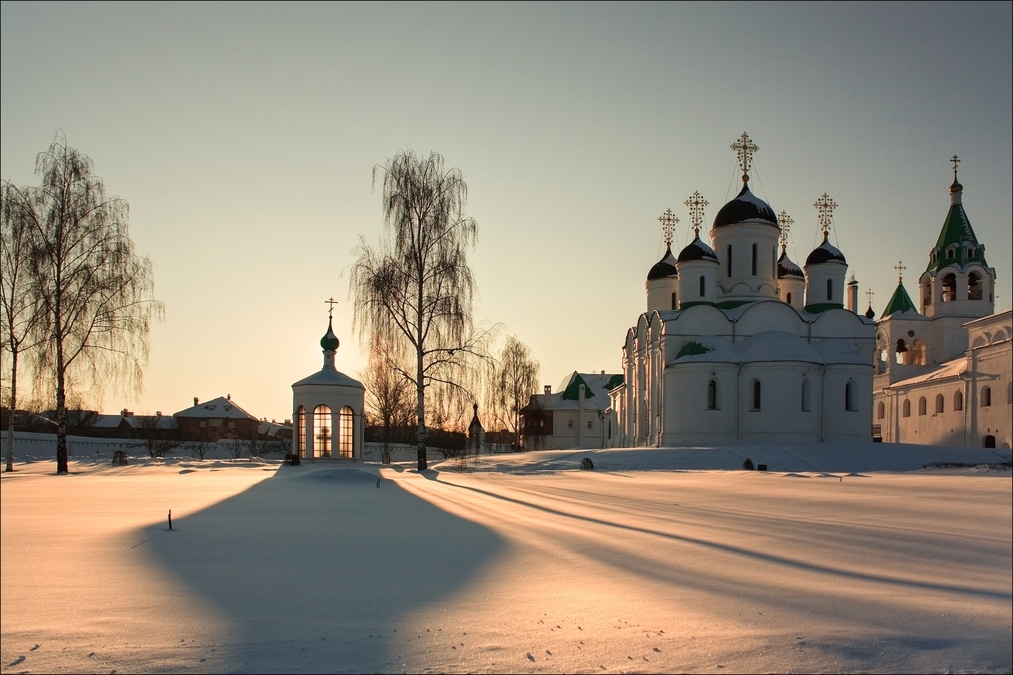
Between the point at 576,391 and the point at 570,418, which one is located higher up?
the point at 576,391

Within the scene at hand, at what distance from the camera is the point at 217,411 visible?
Result: 8750 cm

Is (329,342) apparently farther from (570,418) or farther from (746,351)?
(570,418)

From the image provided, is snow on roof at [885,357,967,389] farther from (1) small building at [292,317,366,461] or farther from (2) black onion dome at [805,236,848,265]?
(1) small building at [292,317,366,461]

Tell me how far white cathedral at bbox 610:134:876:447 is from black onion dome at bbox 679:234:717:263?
7 centimetres

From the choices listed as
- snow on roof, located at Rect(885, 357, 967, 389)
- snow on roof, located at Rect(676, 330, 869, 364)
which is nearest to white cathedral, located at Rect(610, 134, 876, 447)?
snow on roof, located at Rect(676, 330, 869, 364)

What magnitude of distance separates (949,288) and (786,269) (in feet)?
59.3

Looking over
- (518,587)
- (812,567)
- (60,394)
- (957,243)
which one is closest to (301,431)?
(60,394)

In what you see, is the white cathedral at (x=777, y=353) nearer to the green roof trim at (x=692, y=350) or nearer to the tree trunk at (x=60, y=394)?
the green roof trim at (x=692, y=350)

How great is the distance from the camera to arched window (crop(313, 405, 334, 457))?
32844mm

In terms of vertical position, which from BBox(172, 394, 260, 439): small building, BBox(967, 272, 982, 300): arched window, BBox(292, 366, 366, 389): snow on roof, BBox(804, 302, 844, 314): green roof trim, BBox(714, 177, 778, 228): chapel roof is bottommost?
BBox(172, 394, 260, 439): small building

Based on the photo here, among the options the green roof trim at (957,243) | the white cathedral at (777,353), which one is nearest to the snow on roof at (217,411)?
the white cathedral at (777,353)

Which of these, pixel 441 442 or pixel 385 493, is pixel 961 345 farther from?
pixel 385 493

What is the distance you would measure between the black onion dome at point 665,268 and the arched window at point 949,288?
24.8 metres

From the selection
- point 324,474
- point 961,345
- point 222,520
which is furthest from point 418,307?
point 961,345
